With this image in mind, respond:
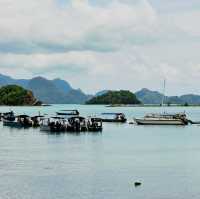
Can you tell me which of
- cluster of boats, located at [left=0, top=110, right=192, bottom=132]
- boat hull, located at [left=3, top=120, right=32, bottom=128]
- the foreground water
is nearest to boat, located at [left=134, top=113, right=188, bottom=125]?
cluster of boats, located at [left=0, top=110, right=192, bottom=132]

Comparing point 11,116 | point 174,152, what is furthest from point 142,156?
point 11,116

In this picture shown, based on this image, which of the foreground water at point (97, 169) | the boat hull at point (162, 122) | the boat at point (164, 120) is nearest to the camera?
the foreground water at point (97, 169)

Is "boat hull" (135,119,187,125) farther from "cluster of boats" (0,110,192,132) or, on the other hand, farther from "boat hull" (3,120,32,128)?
"boat hull" (3,120,32,128)

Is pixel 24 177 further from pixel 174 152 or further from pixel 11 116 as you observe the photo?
pixel 11 116

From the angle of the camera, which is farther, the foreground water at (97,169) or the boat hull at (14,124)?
the boat hull at (14,124)

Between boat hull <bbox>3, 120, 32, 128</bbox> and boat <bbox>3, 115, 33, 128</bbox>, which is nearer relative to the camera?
boat hull <bbox>3, 120, 32, 128</bbox>

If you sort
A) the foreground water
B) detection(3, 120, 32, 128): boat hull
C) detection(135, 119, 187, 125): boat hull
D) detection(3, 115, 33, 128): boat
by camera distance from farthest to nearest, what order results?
detection(135, 119, 187, 125): boat hull → detection(3, 115, 33, 128): boat → detection(3, 120, 32, 128): boat hull → the foreground water

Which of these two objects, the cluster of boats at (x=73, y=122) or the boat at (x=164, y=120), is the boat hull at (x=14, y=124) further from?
the boat at (x=164, y=120)

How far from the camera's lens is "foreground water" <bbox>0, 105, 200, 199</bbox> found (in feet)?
168

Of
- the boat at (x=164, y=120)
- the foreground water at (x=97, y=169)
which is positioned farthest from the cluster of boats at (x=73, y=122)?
the foreground water at (x=97, y=169)

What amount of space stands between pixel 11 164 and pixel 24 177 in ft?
37.4

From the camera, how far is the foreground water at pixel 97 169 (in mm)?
51219

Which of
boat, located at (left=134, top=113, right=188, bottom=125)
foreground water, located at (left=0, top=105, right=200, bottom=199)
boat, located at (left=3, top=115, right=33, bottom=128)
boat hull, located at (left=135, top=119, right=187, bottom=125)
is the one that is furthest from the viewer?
boat, located at (left=134, top=113, right=188, bottom=125)

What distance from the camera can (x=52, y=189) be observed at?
52250 mm
